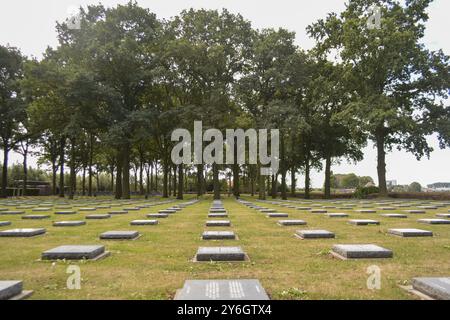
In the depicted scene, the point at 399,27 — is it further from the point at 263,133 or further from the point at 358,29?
the point at 263,133

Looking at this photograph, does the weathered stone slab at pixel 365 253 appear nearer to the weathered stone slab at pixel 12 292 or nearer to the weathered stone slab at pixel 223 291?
the weathered stone slab at pixel 223 291

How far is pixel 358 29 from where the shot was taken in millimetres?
33625

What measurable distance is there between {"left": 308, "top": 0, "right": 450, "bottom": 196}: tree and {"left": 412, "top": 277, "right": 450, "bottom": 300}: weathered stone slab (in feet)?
87.0

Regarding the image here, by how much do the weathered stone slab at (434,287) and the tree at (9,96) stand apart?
41.3 m

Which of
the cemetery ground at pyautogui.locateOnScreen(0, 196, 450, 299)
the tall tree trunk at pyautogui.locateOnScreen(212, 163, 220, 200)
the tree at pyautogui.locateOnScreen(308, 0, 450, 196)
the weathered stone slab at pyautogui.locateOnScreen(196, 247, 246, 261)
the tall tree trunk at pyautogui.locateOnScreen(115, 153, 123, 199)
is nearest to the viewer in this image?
the cemetery ground at pyautogui.locateOnScreen(0, 196, 450, 299)

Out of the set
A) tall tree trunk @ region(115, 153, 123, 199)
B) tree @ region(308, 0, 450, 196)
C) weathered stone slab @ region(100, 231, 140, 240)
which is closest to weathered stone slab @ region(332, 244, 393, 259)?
weathered stone slab @ region(100, 231, 140, 240)

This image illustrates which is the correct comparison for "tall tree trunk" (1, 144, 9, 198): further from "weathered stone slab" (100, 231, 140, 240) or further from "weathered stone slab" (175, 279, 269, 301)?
"weathered stone slab" (175, 279, 269, 301)

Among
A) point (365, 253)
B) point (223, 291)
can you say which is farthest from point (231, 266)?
point (365, 253)

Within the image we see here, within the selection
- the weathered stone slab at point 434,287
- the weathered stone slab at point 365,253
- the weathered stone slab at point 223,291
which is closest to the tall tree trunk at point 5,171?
the weathered stone slab at point 365,253

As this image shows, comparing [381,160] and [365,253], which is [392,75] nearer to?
[381,160]

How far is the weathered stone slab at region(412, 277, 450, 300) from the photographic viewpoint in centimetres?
478

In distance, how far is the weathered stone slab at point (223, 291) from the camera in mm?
4719
